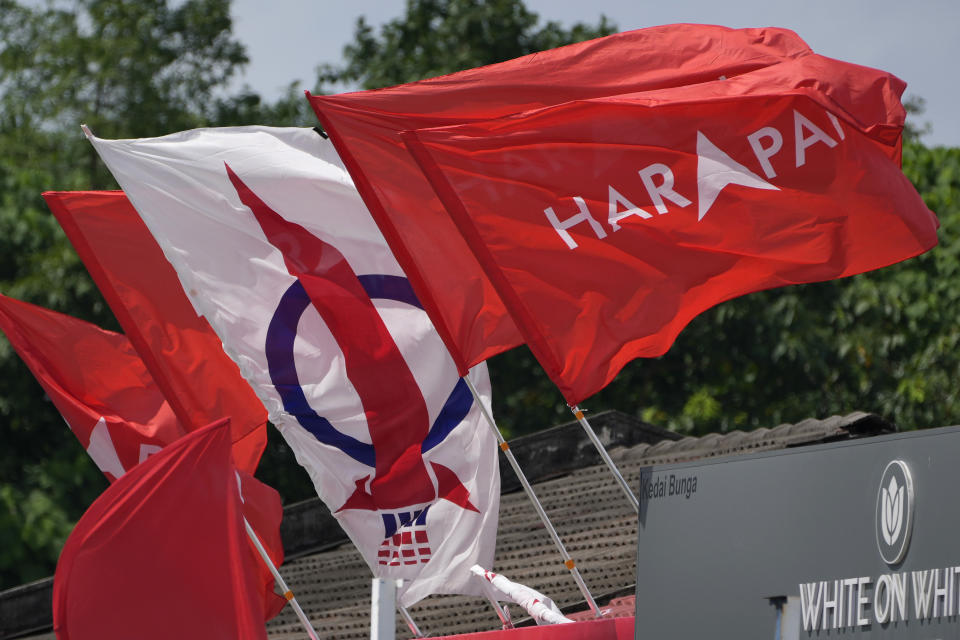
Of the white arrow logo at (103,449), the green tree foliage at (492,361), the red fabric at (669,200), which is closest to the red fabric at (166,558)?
the red fabric at (669,200)

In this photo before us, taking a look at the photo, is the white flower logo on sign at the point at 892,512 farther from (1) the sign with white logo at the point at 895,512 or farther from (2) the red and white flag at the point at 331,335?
(2) the red and white flag at the point at 331,335

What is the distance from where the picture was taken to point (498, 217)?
26.9ft

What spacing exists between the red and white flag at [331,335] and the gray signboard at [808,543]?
256cm

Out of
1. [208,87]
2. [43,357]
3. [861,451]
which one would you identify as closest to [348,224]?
[43,357]

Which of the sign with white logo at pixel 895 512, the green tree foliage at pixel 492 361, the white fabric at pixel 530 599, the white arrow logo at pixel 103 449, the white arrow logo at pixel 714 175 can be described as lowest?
the sign with white logo at pixel 895 512

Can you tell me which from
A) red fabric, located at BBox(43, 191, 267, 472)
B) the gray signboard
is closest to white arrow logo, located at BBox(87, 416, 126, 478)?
red fabric, located at BBox(43, 191, 267, 472)

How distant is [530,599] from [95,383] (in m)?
4.04

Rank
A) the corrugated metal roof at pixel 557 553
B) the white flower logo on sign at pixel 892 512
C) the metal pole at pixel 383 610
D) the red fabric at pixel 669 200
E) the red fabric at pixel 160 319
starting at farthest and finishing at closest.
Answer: the corrugated metal roof at pixel 557 553, the red fabric at pixel 160 319, the red fabric at pixel 669 200, the metal pole at pixel 383 610, the white flower logo on sign at pixel 892 512

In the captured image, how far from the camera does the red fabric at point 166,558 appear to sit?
7.40 metres

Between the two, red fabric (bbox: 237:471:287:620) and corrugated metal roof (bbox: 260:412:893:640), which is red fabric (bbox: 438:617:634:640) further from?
red fabric (bbox: 237:471:287:620)

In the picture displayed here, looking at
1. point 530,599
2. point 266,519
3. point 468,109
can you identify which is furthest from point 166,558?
point 468,109

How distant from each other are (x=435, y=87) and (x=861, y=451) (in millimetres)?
3720

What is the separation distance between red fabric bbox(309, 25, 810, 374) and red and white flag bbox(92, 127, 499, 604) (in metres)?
0.94

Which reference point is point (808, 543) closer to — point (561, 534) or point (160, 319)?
point (160, 319)
